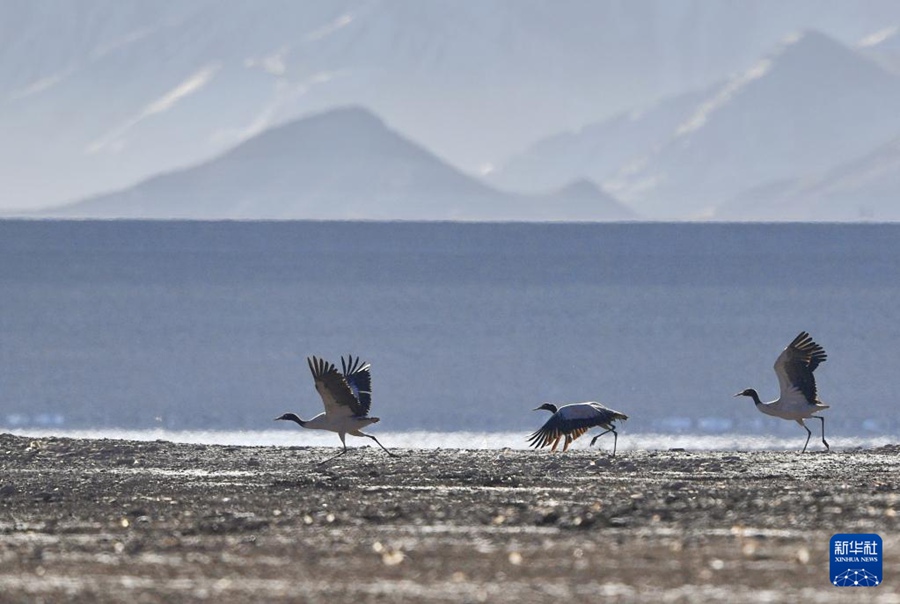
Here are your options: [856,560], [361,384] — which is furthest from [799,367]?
[856,560]

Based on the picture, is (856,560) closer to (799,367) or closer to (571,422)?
(571,422)

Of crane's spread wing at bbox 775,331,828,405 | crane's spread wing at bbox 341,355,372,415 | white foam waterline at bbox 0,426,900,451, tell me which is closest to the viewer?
crane's spread wing at bbox 341,355,372,415

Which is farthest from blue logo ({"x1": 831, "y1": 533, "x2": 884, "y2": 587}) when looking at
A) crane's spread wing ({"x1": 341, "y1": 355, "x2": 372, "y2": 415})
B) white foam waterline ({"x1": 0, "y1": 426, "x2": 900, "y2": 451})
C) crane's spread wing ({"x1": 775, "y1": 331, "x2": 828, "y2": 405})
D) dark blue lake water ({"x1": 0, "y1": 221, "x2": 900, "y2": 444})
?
dark blue lake water ({"x1": 0, "y1": 221, "x2": 900, "y2": 444})

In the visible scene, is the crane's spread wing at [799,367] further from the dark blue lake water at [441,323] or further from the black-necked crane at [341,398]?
the dark blue lake water at [441,323]

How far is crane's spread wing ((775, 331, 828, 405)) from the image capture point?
24.0 m

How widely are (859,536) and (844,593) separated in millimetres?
1711

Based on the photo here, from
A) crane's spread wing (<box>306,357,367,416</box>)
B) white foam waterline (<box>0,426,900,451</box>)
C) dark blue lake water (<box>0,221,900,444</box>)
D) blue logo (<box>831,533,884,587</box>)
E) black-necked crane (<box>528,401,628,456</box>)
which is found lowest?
blue logo (<box>831,533,884,587</box>)

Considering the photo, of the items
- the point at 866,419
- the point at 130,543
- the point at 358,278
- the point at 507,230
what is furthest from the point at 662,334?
the point at 507,230

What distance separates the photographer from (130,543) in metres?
13.9

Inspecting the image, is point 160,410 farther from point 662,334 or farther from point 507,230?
point 507,230

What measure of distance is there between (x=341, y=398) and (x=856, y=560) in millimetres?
11676

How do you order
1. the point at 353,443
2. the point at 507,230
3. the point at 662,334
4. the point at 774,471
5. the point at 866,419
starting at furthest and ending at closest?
the point at 507,230 → the point at 662,334 → the point at 866,419 → the point at 353,443 → the point at 774,471

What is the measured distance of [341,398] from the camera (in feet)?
75.7

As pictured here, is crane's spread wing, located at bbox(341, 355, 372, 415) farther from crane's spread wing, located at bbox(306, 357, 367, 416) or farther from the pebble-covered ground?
the pebble-covered ground
